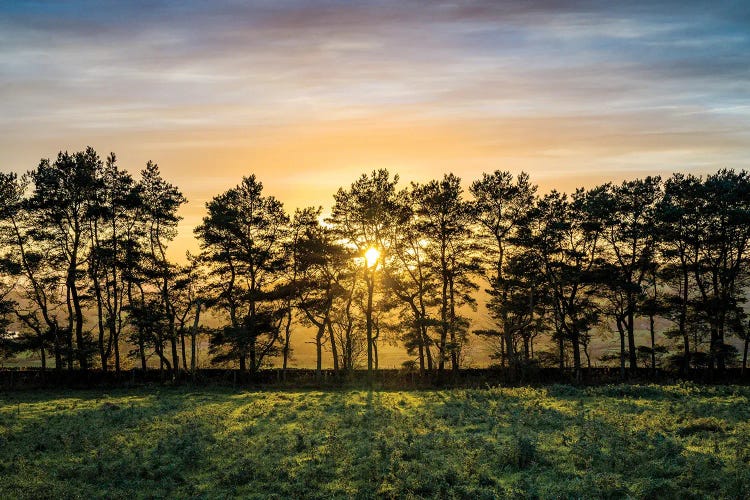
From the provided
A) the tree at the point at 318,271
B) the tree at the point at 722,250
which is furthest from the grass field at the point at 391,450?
the tree at the point at 318,271

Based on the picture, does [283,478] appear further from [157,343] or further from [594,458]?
[157,343]

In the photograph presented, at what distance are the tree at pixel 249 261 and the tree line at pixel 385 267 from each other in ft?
0.42

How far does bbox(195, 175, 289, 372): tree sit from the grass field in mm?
17505

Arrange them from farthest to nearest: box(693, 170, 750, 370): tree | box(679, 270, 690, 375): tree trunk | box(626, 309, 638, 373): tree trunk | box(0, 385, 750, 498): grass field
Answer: box(626, 309, 638, 373): tree trunk → box(679, 270, 690, 375): tree trunk → box(693, 170, 750, 370): tree → box(0, 385, 750, 498): grass field

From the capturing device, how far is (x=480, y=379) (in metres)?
47.9

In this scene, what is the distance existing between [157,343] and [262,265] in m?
11.1

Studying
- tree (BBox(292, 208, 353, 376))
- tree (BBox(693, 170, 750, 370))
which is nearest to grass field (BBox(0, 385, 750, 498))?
tree (BBox(693, 170, 750, 370))

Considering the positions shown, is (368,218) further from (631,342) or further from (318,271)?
(631,342)

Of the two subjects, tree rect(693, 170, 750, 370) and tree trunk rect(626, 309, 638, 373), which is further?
tree trunk rect(626, 309, 638, 373)

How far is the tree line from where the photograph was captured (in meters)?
45.6

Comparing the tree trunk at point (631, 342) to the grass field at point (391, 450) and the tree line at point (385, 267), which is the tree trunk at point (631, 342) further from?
the grass field at point (391, 450)

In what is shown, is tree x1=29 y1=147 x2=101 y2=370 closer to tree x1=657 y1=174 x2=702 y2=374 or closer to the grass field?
the grass field

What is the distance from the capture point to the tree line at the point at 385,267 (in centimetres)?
4562

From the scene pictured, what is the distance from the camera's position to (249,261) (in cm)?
→ 4916
